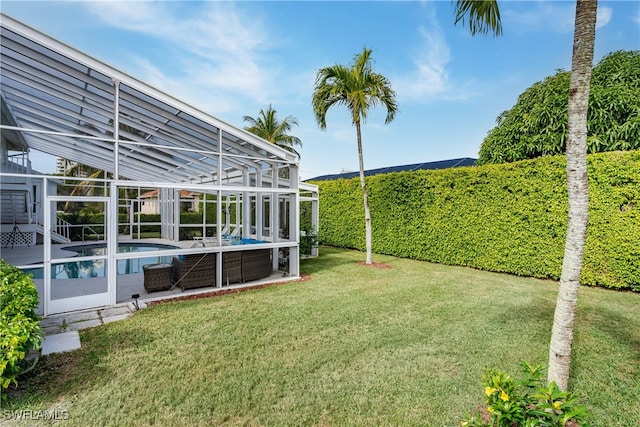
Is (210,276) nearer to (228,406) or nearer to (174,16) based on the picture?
(228,406)

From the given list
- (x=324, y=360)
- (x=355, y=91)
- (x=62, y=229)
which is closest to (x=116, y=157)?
(x=324, y=360)

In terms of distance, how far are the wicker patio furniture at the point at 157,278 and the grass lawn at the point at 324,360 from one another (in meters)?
1.16

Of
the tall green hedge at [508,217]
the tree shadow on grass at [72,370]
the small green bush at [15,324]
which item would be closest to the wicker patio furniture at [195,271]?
the tree shadow on grass at [72,370]

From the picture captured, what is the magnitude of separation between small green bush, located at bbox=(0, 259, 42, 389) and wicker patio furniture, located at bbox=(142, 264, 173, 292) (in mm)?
3192

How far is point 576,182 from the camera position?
304 centimetres

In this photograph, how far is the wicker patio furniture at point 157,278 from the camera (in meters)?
7.73

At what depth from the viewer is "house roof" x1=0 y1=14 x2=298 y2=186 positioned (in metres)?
5.98

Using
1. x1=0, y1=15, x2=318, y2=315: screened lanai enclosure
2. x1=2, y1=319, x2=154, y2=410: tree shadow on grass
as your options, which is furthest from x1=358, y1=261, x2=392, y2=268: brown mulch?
x1=2, y1=319, x2=154, y2=410: tree shadow on grass

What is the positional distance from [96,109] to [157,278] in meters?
4.40

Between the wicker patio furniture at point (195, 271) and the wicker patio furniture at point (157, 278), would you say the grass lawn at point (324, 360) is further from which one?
the wicker patio furniture at point (157, 278)

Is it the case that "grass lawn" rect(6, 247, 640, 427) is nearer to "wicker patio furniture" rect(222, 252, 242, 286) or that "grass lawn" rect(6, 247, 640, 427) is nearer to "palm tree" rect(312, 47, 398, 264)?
"wicker patio furniture" rect(222, 252, 242, 286)

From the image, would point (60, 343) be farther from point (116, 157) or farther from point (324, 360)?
point (324, 360)

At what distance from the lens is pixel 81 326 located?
18.3ft

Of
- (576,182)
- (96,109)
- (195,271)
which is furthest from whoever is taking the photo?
(195,271)
